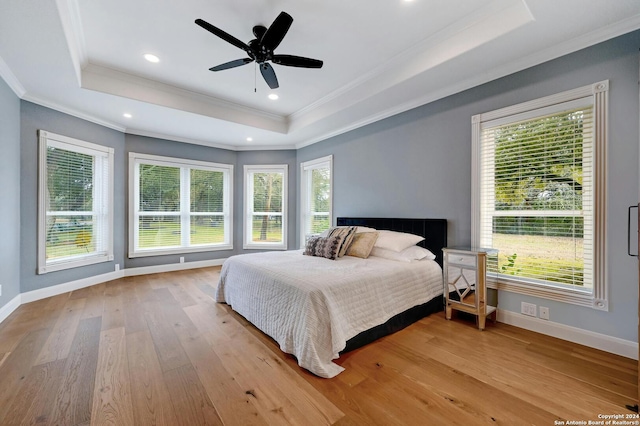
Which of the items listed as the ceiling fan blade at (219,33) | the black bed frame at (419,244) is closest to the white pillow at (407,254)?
the black bed frame at (419,244)

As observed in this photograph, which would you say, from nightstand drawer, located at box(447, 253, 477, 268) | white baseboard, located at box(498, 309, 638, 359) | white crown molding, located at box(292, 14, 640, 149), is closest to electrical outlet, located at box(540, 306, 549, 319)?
white baseboard, located at box(498, 309, 638, 359)

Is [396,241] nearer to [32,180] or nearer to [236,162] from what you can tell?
[236,162]

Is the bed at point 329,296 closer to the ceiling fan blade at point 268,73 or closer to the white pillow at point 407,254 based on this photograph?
the white pillow at point 407,254

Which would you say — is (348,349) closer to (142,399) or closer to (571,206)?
(142,399)

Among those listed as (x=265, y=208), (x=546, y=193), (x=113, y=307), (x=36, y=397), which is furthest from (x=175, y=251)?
(x=546, y=193)

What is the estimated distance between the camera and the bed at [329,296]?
6.40 feet

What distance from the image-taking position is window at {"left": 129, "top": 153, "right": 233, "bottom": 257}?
15.7 ft

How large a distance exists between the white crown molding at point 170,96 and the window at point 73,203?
3.86 ft

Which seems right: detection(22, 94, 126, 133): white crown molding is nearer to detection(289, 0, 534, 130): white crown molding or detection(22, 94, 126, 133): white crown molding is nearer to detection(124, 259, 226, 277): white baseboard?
detection(124, 259, 226, 277): white baseboard

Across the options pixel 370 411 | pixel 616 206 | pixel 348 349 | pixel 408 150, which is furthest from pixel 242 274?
pixel 616 206

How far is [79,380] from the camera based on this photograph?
1787 mm

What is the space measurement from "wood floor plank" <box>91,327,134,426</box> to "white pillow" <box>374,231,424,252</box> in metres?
2.61

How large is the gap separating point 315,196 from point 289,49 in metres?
2.99

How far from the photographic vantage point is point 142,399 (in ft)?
5.28
